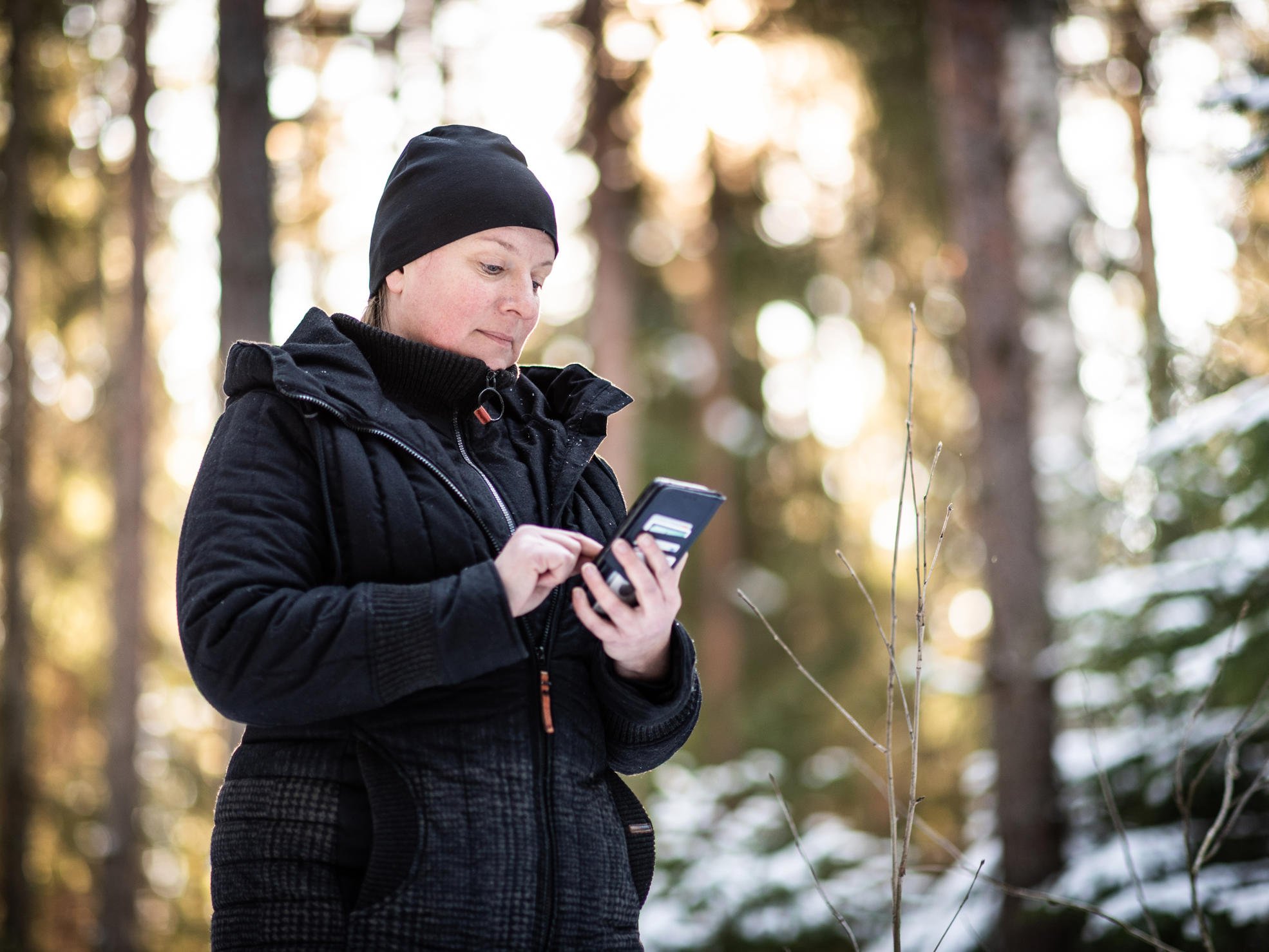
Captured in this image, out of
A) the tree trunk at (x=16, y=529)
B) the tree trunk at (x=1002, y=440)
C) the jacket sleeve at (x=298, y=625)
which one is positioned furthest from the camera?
the tree trunk at (x=16, y=529)

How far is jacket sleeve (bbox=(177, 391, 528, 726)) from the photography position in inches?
59.1

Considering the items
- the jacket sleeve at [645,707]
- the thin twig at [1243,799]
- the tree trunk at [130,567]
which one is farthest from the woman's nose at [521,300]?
the tree trunk at [130,567]

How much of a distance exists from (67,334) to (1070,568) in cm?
1109

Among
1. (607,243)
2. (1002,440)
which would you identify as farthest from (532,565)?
(607,243)

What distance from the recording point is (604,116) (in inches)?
426

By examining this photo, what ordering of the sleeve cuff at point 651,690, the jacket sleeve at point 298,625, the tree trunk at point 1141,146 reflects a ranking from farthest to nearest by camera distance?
1. the tree trunk at point 1141,146
2. the sleeve cuff at point 651,690
3. the jacket sleeve at point 298,625

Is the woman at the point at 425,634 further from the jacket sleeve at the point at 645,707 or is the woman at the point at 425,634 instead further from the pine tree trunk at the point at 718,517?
the pine tree trunk at the point at 718,517

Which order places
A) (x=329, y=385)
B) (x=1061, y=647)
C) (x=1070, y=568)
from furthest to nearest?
(x=1070, y=568)
(x=1061, y=647)
(x=329, y=385)

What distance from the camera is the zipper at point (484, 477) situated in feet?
5.87

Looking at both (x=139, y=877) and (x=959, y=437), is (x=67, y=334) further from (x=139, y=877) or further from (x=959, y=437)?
(x=959, y=437)

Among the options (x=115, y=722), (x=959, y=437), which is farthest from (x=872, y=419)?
(x=115, y=722)

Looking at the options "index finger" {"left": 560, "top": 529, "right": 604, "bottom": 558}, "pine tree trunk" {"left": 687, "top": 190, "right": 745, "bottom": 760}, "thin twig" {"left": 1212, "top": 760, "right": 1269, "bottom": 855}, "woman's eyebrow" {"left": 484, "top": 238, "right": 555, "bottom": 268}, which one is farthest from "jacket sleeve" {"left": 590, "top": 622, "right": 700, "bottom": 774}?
"pine tree trunk" {"left": 687, "top": 190, "right": 745, "bottom": 760}

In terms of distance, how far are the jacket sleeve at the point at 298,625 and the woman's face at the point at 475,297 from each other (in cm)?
40

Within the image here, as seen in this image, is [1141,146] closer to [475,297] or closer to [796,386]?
[796,386]
